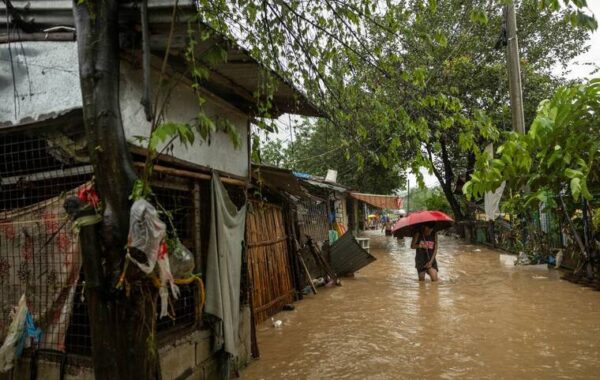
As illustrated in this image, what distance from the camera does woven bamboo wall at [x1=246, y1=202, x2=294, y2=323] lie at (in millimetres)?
7203

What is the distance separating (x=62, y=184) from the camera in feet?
13.6

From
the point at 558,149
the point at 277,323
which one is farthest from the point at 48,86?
the point at 277,323

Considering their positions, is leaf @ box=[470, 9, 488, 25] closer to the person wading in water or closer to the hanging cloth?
the hanging cloth

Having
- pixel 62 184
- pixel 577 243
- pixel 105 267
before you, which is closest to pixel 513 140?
pixel 105 267

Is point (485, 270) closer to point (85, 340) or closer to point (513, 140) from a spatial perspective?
point (513, 140)

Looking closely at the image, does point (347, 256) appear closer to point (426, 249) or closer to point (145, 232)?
point (426, 249)

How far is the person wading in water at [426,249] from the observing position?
1105 centimetres

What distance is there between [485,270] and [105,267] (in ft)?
41.0

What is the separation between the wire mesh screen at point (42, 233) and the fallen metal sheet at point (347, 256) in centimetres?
811

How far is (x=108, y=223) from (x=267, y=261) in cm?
530

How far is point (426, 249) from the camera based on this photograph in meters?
11.1

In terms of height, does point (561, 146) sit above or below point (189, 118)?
below

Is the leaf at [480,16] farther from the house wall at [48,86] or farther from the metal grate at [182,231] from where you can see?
the metal grate at [182,231]

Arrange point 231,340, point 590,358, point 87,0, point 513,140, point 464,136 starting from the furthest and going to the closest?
point 590,358, point 231,340, point 464,136, point 513,140, point 87,0
